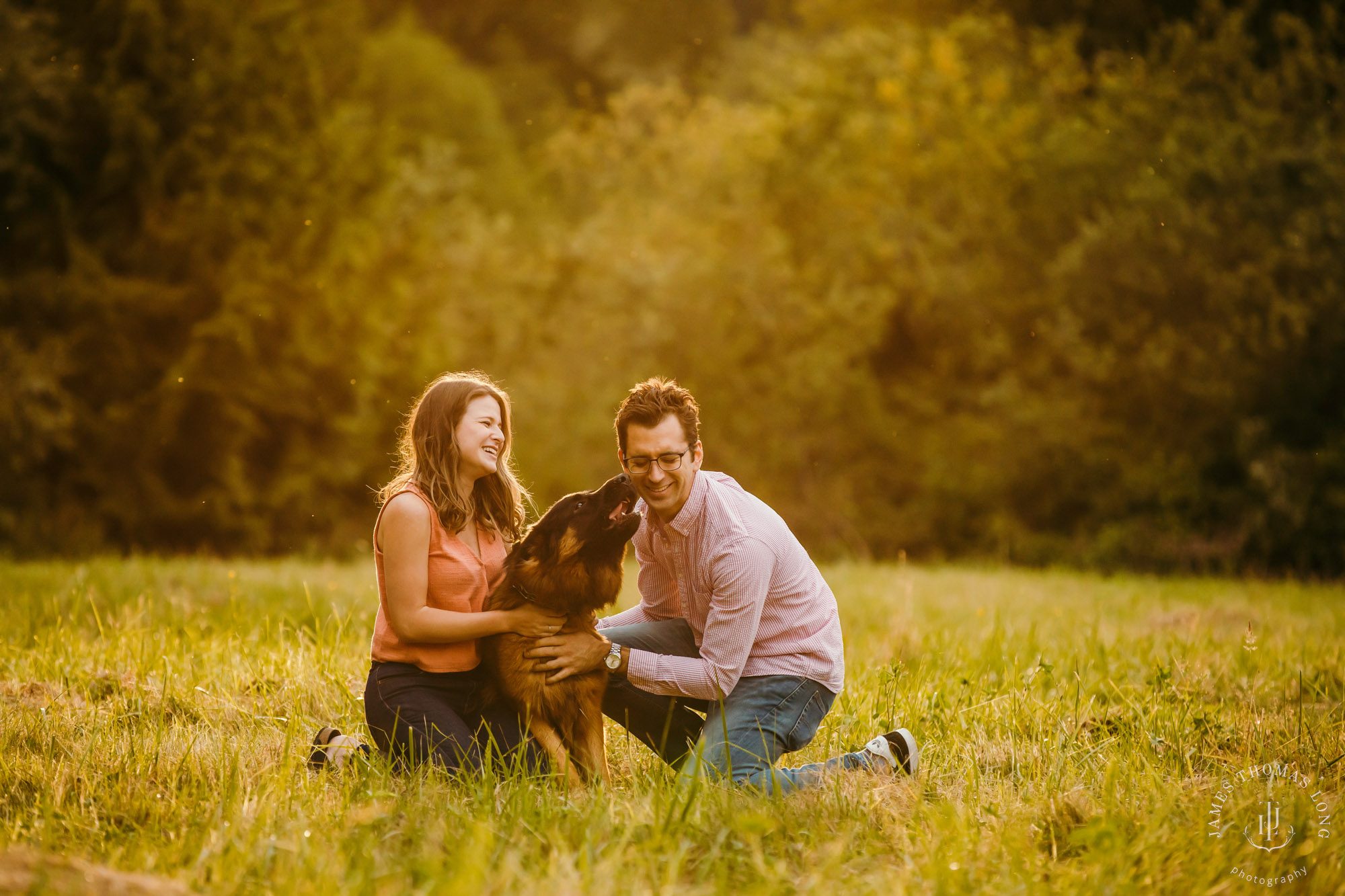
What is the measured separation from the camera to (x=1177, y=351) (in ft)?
48.2

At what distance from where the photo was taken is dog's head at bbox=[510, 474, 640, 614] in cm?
358

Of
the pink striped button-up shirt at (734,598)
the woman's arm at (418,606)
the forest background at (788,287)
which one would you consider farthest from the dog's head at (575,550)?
the forest background at (788,287)

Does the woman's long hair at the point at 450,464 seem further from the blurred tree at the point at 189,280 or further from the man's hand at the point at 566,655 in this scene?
the blurred tree at the point at 189,280

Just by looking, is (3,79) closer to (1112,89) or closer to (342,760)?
(342,760)

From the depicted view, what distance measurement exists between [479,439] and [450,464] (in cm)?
15

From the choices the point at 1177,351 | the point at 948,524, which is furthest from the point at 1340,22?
the point at 948,524

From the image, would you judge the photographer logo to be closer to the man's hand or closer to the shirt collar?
the shirt collar

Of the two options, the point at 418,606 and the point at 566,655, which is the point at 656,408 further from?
the point at 418,606

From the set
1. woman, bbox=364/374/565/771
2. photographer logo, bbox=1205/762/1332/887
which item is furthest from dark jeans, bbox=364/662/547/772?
photographer logo, bbox=1205/762/1332/887

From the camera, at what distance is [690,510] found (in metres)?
3.62

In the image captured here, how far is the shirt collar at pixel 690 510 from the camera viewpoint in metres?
3.63

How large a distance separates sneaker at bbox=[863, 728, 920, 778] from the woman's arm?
1289mm

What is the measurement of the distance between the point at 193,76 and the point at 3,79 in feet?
8.23

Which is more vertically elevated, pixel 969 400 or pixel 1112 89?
pixel 1112 89
